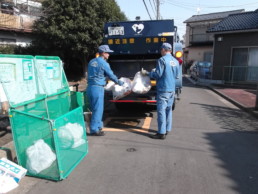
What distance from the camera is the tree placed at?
12.2 m

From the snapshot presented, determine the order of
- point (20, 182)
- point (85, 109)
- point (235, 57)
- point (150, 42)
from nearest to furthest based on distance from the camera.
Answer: point (20, 182), point (85, 109), point (150, 42), point (235, 57)

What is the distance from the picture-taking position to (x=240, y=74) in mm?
13172

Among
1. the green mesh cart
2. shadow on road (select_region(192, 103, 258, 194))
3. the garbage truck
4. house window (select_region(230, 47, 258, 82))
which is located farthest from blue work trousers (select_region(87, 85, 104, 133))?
house window (select_region(230, 47, 258, 82))

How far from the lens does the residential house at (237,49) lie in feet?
41.9

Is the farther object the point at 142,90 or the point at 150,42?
the point at 150,42

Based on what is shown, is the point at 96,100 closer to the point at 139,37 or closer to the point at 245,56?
the point at 139,37

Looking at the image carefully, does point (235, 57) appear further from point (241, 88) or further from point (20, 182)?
point (20, 182)

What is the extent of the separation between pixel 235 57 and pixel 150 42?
958 cm

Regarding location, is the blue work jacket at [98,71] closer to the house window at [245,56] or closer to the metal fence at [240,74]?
the metal fence at [240,74]

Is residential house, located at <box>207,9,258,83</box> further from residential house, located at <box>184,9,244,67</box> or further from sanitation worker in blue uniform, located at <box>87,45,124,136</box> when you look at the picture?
residential house, located at <box>184,9,244,67</box>

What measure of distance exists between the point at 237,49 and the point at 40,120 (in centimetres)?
1342

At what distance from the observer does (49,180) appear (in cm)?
307

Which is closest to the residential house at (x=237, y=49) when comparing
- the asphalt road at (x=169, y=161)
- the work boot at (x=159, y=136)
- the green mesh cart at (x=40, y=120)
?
the asphalt road at (x=169, y=161)

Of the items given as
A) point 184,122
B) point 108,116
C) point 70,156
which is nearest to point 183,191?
point 70,156
